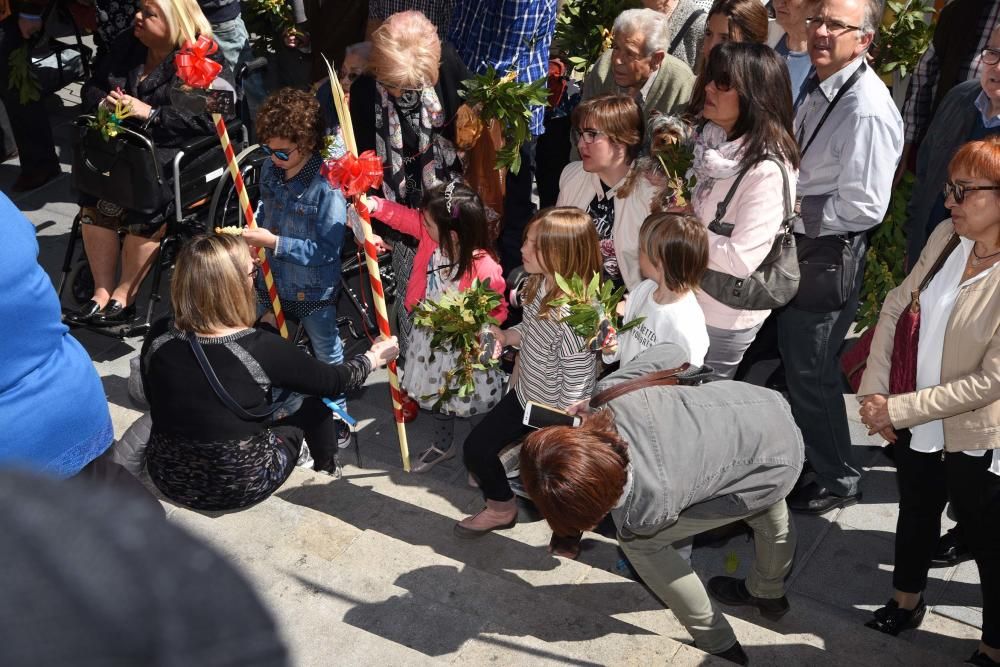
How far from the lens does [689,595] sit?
3.88m

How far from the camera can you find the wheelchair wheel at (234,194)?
6.18 meters

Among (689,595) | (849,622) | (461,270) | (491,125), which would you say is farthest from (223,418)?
Result: (849,622)

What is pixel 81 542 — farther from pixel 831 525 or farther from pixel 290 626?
pixel 831 525

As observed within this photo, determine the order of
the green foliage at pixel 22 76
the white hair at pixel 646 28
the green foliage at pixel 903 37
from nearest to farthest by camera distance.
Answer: the white hair at pixel 646 28 < the green foliage at pixel 903 37 < the green foliage at pixel 22 76

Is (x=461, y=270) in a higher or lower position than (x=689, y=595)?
Answer: higher

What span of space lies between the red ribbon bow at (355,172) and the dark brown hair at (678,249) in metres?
1.40

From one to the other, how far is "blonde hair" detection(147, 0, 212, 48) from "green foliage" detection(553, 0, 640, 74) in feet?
6.83

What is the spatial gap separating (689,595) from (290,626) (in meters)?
1.44

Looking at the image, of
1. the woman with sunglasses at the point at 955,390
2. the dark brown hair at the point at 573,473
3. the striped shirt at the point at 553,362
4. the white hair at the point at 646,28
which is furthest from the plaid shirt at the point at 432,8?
the dark brown hair at the point at 573,473

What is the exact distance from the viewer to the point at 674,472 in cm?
349

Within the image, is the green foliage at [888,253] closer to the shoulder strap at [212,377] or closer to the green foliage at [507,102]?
the green foliage at [507,102]

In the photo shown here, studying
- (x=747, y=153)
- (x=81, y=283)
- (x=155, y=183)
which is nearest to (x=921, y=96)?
(x=747, y=153)

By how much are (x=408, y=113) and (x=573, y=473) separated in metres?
2.78

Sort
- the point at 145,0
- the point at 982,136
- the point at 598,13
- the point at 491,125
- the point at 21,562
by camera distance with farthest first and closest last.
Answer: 1. the point at 598,13
2. the point at 145,0
3. the point at 491,125
4. the point at 982,136
5. the point at 21,562
